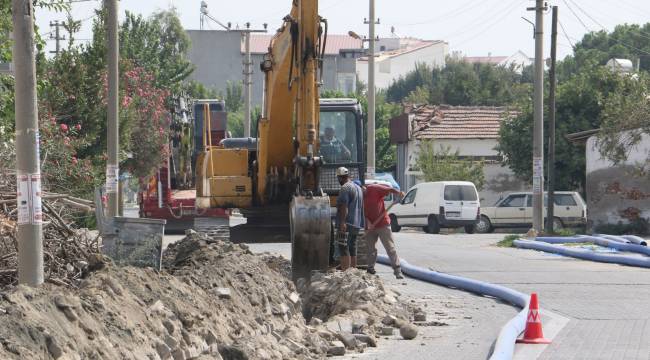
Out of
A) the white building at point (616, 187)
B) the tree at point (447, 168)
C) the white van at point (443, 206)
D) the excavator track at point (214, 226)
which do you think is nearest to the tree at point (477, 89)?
the tree at point (447, 168)

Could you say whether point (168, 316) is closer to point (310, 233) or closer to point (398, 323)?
point (398, 323)

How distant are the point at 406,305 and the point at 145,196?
22530 mm

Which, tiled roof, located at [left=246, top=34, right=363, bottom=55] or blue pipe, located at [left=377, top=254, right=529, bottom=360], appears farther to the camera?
tiled roof, located at [left=246, top=34, right=363, bottom=55]

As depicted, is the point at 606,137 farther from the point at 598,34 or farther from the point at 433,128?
the point at 598,34

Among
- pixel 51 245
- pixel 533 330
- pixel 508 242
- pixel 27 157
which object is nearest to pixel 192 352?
pixel 27 157

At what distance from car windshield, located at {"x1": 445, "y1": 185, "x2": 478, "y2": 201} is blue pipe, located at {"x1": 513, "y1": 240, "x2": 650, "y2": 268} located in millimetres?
10566

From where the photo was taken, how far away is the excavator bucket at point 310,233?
17.9m

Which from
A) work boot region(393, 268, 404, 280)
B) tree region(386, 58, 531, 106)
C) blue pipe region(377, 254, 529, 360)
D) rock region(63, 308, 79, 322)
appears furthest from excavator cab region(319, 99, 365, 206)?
tree region(386, 58, 531, 106)

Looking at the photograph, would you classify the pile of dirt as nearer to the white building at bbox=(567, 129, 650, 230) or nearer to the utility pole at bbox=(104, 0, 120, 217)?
the utility pole at bbox=(104, 0, 120, 217)

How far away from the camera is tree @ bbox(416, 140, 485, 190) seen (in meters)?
53.8

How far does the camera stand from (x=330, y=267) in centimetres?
1928

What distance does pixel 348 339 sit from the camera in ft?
43.1

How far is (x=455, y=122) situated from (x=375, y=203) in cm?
4432

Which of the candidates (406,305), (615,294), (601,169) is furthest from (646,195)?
(406,305)
